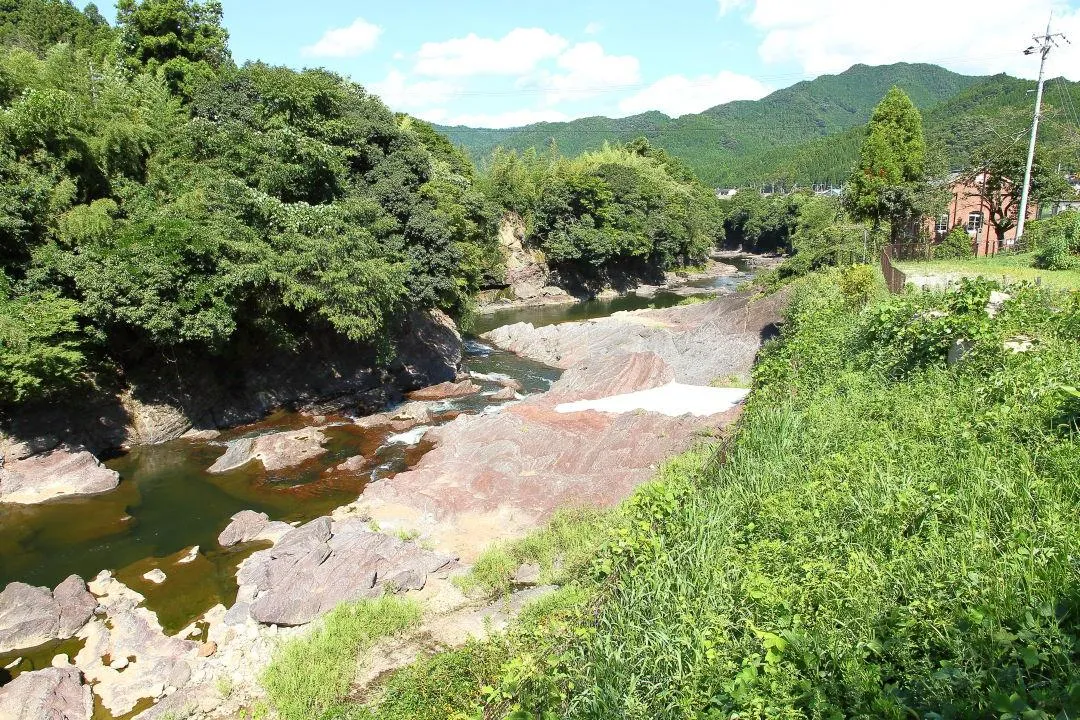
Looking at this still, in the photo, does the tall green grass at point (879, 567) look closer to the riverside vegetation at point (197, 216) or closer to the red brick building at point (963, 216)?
the riverside vegetation at point (197, 216)

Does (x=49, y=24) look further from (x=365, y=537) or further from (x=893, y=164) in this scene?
(x=893, y=164)

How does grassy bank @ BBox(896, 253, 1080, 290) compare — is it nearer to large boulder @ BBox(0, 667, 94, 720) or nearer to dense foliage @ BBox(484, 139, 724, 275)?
large boulder @ BBox(0, 667, 94, 720)

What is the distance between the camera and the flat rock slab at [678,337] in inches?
1109

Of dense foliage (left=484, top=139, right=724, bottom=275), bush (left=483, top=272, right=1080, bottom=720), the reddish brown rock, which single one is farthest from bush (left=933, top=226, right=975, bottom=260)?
dense foliage (left=484, top=139, right=724, bottom=275)

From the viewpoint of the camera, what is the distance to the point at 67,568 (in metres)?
14.2

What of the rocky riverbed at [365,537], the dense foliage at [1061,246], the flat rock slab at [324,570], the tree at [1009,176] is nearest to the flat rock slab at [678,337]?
the rocky riverbed at [365,537]

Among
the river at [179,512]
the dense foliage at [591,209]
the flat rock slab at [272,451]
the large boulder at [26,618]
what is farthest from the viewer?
the dense foliage at [591,209]

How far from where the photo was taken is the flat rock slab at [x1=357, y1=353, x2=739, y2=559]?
14969mm

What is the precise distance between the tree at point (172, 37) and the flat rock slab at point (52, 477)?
1925 cm

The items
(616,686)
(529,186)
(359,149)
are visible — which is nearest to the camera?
(616,686)

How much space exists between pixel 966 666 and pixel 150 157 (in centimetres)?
2680

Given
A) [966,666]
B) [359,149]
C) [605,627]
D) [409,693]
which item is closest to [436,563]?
[409,693]

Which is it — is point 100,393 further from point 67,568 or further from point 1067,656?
point 1067,656

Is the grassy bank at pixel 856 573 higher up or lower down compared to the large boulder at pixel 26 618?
higher up
